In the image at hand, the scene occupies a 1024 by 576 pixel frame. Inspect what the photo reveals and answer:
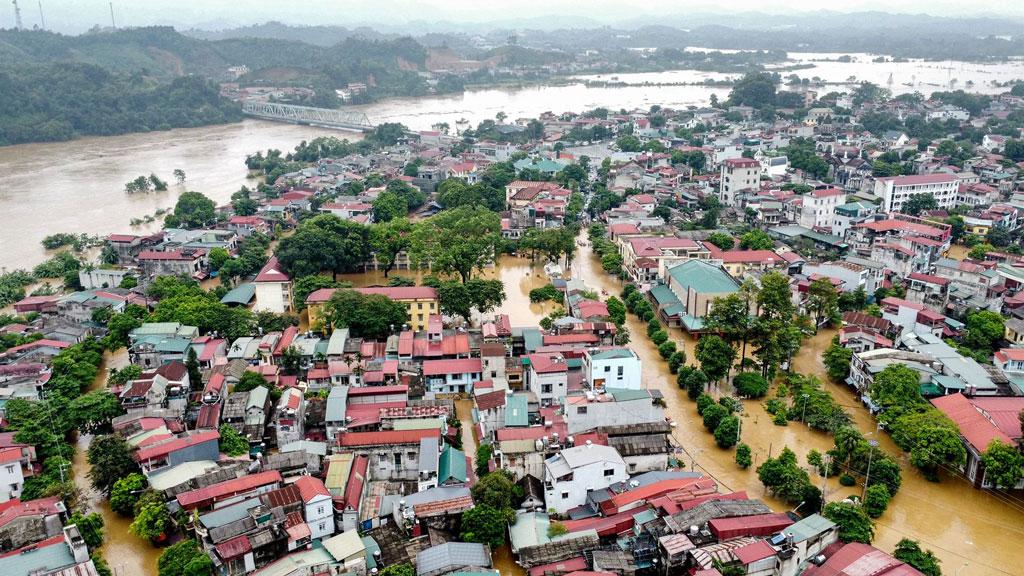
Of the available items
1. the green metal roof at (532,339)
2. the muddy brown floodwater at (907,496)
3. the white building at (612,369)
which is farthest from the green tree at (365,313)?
the muddy brown floodwater at (907,496)

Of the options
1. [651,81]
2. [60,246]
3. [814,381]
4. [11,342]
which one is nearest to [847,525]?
[814,381]

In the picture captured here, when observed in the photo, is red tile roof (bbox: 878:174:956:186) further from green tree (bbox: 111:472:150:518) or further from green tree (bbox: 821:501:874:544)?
green tree (bbox: 111:472:150:518)

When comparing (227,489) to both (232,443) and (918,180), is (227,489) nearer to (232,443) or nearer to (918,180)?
(232,443)

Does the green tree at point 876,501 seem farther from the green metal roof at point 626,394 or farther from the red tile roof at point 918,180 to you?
the red tile roof at point 918,180

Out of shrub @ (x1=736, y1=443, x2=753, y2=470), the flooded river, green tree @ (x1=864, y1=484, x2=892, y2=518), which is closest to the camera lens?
green tree @ (x1=864, y1=484, x2=892, y2=518)

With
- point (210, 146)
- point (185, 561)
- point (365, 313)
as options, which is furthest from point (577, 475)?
point (210, 146)

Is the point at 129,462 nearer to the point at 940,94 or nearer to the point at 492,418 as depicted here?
the point at 492,418

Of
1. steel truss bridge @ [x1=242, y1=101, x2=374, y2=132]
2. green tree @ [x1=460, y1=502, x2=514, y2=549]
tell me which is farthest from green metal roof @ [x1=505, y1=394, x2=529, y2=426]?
steel truss bridge @ [x1=242, y1=101, x2=374, y2=132]
